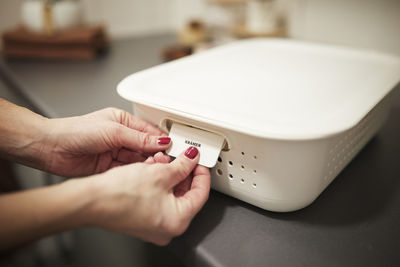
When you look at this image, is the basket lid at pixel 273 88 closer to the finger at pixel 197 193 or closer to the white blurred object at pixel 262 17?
the finger at pixel 197 193

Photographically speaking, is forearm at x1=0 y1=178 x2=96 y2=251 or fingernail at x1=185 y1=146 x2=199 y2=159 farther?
fingernail at x1=185 y1=146 x2=199 y2=159

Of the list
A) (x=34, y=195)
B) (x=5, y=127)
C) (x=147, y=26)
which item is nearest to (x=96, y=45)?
(x=147, y=26)

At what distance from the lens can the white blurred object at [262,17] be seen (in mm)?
977

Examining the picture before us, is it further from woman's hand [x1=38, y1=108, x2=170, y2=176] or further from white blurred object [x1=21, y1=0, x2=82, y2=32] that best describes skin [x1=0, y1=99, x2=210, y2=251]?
white blurred object [x1=21, y1=0, x2=82, y2=32]

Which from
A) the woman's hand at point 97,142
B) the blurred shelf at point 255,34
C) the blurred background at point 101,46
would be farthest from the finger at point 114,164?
the blurred shelf at point 255,34

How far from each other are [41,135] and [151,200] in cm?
25

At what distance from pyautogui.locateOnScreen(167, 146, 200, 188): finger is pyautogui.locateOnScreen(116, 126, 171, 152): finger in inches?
1.5

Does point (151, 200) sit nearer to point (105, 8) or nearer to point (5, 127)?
point (5, 127)

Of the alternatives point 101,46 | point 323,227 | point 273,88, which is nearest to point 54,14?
point 101,46

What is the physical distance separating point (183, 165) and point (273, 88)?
195 millimetres

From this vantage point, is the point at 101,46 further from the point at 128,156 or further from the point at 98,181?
the point at 98,181

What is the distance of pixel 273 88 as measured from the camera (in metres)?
0.48

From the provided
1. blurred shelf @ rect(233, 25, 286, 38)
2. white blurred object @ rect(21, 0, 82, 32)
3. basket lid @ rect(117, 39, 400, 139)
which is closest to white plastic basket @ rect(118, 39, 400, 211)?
basket lid @ rect(117, 39, 400, 139)

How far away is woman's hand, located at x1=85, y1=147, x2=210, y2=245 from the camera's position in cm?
32
